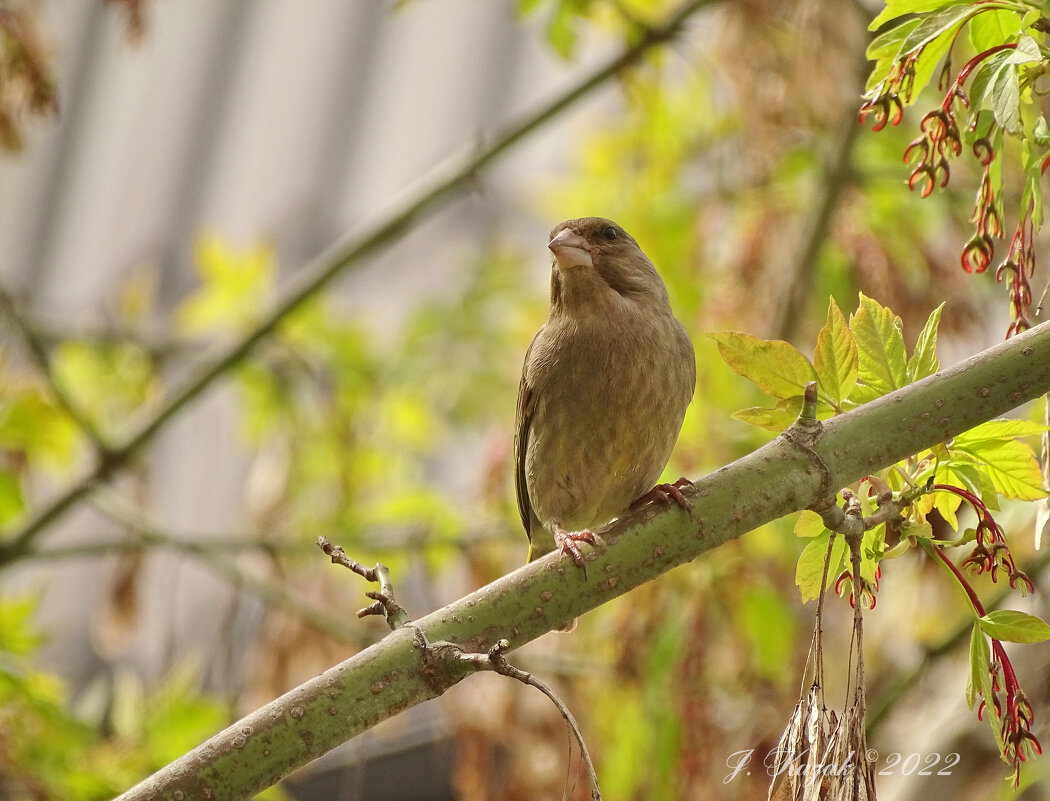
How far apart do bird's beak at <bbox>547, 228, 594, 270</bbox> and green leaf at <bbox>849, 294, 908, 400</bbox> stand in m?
1.31

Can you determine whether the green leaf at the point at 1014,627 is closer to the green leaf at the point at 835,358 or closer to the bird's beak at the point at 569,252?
the green leaf at the point at 835,358

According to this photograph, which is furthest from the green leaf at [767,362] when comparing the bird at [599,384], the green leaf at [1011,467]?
the bird at [599,384]

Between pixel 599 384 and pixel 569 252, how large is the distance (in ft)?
1.23

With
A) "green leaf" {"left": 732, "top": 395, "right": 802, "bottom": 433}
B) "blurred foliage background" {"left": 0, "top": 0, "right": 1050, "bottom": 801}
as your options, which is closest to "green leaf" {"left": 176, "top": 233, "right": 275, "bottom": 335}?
"blurred foliage background" {"left": 0, "top": 0, "right": 1050, "bottom": 801}

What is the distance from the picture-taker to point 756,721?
3.52 meters

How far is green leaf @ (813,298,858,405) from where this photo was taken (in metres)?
1.64

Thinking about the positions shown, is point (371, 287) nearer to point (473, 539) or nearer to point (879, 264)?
point (473, 539)

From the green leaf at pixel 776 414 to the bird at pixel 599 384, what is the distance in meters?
0.94

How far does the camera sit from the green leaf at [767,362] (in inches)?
64.9

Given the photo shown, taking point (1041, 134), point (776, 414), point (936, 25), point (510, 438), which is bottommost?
point (776, 414)

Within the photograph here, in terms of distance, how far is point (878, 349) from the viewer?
1718 millimetres

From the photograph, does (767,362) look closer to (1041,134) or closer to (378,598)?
(1041,134)

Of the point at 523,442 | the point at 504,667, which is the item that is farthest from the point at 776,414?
the point at 523,442

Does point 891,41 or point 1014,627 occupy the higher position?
point 891,41
